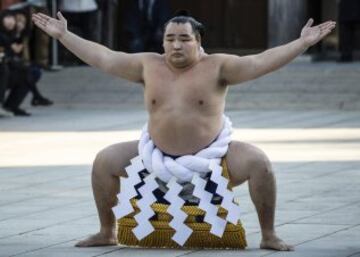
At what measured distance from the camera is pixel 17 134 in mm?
15406

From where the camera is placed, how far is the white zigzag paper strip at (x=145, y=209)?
7777 mm

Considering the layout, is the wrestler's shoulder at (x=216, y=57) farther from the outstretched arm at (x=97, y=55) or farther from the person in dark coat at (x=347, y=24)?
the person in dark coat at (x=347, y=24)

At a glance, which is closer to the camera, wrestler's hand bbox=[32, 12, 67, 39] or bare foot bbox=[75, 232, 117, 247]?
bare foot bbox=[75, 232, 117, 247]

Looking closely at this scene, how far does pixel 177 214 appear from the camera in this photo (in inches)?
304

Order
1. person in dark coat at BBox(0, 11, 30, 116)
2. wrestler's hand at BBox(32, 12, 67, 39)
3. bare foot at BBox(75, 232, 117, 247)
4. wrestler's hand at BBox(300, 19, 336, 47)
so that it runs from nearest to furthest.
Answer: wrestler's hand at BBox(300, 19, 336, 47) < bare foot at BBox(75, 232, 117, 247) < wrestler's hand at BBox(32, 12, 67, 39) < person in dark coat at BBox(0, 11, 30, 116)

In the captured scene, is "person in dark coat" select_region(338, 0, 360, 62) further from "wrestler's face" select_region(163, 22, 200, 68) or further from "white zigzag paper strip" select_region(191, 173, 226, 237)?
"white zigzag paper strip" select_region(191, 173, 226, 237)

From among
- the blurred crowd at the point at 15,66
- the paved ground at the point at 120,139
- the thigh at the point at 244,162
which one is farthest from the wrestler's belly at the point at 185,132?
the blurred crowd at the point at 15,66

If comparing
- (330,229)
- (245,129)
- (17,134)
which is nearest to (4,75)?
(17,134)

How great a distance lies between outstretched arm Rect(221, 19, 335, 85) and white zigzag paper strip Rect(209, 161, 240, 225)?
49cm

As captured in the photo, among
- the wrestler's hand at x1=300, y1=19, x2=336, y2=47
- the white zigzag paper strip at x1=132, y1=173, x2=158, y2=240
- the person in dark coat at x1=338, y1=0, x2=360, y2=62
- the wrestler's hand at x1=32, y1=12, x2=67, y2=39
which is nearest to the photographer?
the wrestler's hand at x1=300, y1=19, x2=336, y2=47

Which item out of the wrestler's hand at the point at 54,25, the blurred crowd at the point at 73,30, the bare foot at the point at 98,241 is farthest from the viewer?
the blurred crowd at the point at 73,30

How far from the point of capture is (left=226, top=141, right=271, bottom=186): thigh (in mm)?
7691

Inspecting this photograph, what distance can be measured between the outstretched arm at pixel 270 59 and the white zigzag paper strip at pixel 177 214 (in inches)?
24.9

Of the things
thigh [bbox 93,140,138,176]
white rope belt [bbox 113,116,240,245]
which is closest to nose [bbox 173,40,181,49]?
white rope belt [bbox 113,116,240,245]
